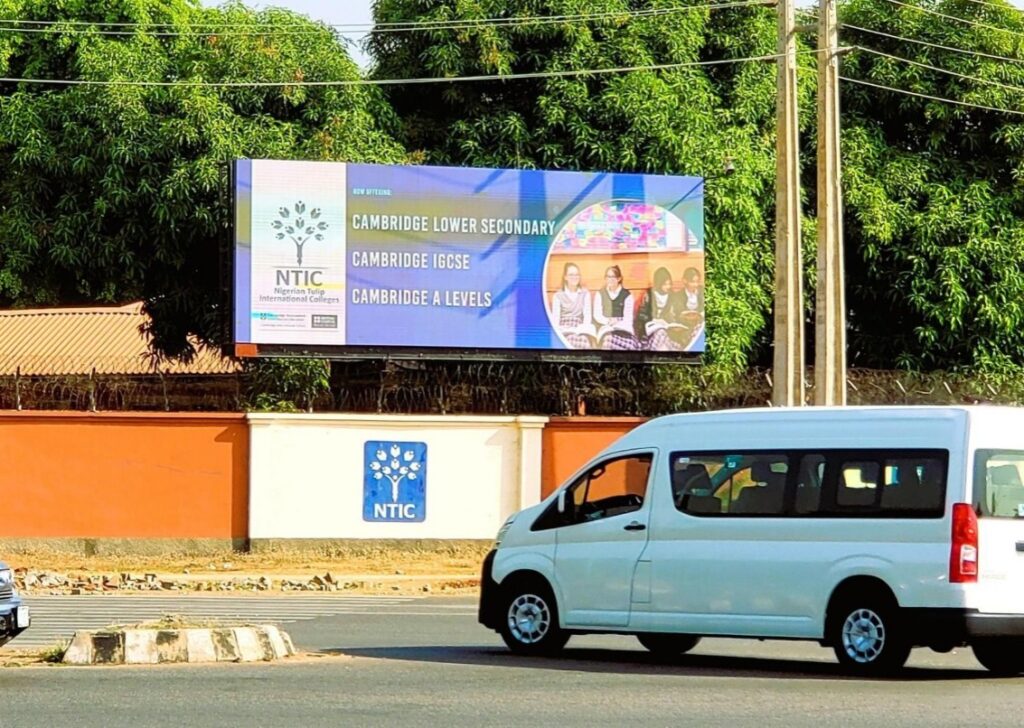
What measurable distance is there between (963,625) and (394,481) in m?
16.8

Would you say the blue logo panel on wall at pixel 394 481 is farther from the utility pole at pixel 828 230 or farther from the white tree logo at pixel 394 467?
the utility pole at pixel 828 230

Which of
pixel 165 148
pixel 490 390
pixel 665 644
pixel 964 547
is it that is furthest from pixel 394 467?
pixel 964 547

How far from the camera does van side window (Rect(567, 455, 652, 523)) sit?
1595cm

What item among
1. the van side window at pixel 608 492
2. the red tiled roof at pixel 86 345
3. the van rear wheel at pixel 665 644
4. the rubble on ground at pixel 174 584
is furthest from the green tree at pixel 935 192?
the van rear wheel at pixel 665 644

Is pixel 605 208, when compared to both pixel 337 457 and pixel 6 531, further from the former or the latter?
pixel 6 531

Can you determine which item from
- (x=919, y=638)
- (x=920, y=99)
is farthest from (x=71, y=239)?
(x=919, y=638)

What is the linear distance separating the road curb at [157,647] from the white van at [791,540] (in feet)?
8.31

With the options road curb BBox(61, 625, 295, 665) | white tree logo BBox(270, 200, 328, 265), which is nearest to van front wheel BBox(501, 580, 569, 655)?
road curb BBox(61, 625, 295, 665)

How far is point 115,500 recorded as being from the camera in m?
29.4

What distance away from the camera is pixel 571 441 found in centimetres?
3047

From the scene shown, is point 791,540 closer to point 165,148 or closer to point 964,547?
point 964,547

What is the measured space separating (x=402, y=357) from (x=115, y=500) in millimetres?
4937

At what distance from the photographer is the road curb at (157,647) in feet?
47.9

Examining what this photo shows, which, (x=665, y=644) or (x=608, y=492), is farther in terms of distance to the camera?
(x=608, y=492)
